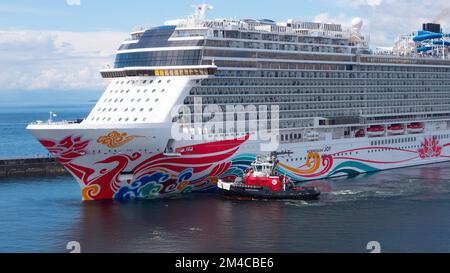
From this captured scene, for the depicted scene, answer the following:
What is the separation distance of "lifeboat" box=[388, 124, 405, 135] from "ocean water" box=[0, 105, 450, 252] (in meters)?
9.03

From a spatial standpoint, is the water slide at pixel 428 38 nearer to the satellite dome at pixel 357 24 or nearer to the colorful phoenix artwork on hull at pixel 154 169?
the satellite dome at pixel 357 24

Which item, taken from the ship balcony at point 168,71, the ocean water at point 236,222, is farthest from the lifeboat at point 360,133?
the ship balcony at point 168,71

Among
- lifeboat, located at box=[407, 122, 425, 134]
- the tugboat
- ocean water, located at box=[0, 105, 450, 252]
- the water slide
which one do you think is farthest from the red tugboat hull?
the water slide

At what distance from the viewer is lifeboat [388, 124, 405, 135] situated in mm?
61103

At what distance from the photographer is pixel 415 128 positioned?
63625mm

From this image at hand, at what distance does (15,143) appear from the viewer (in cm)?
10956

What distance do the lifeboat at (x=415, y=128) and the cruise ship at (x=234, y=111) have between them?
0.11 metres

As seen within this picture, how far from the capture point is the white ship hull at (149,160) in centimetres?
4288

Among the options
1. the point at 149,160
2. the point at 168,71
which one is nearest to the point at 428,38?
the point at 168,71

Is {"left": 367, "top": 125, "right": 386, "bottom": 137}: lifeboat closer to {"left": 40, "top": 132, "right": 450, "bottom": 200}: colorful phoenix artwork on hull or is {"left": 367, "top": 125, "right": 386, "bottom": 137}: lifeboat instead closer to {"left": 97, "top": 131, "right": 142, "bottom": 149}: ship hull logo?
{"left": 40, "top": 132, "right": 450, "bottom": 200}: colorful phoenix artwork on hull

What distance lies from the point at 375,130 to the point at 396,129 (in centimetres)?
306

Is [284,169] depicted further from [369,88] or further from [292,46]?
[369,88]

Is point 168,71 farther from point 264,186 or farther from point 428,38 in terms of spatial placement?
point 428,38
